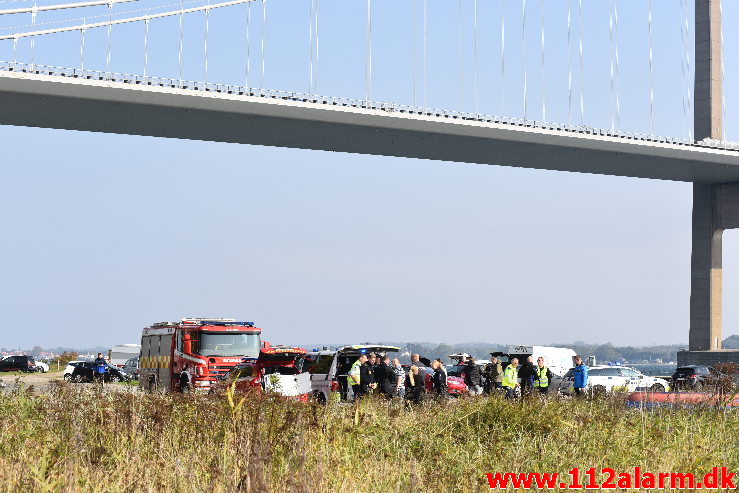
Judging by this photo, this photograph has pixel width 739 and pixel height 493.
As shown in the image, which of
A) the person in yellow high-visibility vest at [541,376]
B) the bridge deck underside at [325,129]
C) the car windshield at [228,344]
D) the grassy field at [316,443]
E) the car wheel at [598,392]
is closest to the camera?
the grassy field at [316,443]

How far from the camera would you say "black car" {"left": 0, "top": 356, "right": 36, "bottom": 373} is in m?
58.9

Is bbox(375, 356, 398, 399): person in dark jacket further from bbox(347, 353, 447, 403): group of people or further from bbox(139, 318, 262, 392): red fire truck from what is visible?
bbox(139, 318, 262, 392): red fire truck

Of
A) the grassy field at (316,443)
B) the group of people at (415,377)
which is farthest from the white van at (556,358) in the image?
the grassy field at (316,443)

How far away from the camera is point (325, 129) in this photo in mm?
67500

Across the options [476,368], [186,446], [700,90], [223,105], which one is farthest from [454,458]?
[700,90]

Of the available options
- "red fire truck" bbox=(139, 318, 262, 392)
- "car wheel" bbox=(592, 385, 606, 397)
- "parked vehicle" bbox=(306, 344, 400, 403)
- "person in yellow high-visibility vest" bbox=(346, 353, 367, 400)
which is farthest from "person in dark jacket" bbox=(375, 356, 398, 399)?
"red fire truck" bbox=(139, 318, 262, 392)

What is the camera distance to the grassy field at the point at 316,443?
792 centimetres

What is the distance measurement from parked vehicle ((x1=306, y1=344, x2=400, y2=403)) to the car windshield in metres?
3.95

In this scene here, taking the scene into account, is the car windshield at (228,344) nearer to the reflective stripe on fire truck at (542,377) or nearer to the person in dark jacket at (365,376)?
the person in dark jacket at (365,376)

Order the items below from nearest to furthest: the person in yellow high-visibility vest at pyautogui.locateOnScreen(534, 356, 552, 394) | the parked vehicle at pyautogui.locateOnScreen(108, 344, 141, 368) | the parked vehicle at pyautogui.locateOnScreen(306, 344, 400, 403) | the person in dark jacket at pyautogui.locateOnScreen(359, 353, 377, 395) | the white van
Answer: the person in dark jacket at pyautogui.locateOnScreen(359, 353, 377, 395), the person in yellow high-visibility vest at pyautogui.locateOnScreen(534, 356, 552, 394), the parked vehicle at pyautogui.locateOnScreen(306, 344, 400, 403), the white van, the parked vehicle at pyautogui.locateOnScreen(108, 344, 141, 368)

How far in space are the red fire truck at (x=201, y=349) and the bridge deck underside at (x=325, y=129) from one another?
113ft

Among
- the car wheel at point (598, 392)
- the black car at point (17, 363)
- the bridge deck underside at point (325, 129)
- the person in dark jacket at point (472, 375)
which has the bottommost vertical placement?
the black car at point (17, 363)

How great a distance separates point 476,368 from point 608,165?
2103 inches

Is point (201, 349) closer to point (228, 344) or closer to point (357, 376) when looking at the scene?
point (228, 344)
